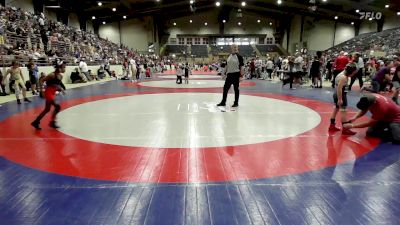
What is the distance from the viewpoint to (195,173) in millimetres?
3270

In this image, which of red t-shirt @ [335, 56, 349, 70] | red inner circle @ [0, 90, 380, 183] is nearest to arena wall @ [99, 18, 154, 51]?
red t-shirt @ [335, 56, 349, 70]

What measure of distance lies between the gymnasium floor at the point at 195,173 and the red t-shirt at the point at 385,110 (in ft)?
1.30

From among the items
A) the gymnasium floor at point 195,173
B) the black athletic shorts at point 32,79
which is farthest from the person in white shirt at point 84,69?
the gymnasium floor at point 195,173

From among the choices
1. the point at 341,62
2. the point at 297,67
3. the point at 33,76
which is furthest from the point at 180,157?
the point at 297,67

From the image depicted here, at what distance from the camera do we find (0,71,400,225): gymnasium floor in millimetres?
2418

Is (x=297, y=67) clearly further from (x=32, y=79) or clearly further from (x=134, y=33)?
(x=134, y=33)

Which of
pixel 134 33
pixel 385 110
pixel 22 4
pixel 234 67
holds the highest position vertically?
pixel 22 4

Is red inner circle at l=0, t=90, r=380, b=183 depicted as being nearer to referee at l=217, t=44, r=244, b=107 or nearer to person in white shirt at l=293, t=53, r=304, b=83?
referee at l=217, t=44, r=244, b=107

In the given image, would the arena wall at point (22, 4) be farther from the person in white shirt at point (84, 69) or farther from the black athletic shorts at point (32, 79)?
the black athletic shorts at point (32, 79)

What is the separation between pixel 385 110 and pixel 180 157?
121 inches

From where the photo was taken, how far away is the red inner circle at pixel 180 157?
3.25 metres

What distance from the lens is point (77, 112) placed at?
6852 mm

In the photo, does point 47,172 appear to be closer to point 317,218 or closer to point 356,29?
point 317,218

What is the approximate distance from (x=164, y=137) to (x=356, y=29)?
47394mm
